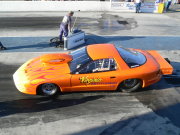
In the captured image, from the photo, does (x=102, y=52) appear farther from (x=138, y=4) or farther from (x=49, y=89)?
(x=138, y=4)

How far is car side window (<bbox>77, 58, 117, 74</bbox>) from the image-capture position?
7.04 m

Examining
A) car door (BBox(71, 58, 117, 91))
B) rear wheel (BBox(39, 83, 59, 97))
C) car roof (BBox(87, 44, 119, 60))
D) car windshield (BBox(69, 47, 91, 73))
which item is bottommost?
rear wheel (BBox(39, 83, 59, 97))

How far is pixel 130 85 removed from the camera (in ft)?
24.5

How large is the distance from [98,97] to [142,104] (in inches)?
57.1

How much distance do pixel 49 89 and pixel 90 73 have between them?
1496mm

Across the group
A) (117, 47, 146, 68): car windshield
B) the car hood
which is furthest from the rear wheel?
(117, 47, 146, 68): car windshield

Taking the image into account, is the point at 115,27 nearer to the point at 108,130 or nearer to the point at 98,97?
the point at 98,97

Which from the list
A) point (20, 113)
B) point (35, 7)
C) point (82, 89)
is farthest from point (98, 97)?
point (35, 7)

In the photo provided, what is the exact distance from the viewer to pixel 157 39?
13.4 meters

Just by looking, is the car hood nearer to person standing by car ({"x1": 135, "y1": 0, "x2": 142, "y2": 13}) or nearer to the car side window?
the car side window

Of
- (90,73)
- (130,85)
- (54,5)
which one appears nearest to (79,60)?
(90,73)

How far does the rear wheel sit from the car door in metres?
0.58

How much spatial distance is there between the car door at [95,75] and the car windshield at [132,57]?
52 cm

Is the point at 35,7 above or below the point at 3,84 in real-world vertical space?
above
